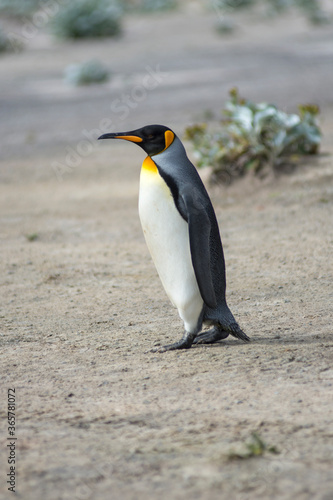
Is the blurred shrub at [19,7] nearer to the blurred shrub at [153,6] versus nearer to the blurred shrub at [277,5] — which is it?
the blurred shrub at [153,6]

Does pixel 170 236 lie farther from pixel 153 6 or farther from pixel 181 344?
pixel 153 6

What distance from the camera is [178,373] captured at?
3141 mm

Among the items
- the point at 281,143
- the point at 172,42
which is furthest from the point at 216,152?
the point at 172,42

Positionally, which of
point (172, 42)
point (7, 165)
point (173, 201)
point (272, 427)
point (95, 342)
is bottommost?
point (172, 42)

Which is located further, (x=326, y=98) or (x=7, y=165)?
(x=326, y=98)

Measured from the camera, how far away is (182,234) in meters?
3.38

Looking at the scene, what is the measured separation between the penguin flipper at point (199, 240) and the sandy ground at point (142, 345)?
0.38 metres

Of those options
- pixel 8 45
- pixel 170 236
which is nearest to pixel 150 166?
pixel 170 236

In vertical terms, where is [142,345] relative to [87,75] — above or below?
above

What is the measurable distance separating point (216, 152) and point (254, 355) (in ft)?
14.7

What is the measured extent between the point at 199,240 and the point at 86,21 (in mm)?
21802

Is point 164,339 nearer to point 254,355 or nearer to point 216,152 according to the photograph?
point 254,355

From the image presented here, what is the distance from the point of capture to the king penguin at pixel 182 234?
3.30 meters

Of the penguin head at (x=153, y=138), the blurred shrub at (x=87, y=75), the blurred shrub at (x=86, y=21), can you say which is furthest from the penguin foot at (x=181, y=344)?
the blurred shrub at (x=86, y=21)
